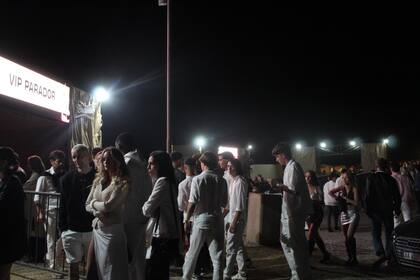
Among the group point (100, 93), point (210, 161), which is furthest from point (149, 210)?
point (100, 93)

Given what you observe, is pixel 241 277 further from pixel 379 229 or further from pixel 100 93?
pixel 100 93

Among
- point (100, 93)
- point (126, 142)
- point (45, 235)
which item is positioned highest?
point (100, 93)

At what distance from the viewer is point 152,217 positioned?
15.9 ft

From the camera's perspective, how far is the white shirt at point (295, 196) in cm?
611

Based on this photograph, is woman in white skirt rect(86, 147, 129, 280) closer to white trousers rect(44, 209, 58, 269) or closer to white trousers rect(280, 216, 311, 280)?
white trousers rect(280, 216, 311, 280)

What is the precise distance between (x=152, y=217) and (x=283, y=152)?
2523mm

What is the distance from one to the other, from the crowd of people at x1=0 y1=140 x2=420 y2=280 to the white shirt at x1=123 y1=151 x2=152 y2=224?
0.5 inches

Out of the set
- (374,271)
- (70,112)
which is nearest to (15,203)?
(374,271)

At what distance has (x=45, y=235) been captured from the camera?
25.6 ft

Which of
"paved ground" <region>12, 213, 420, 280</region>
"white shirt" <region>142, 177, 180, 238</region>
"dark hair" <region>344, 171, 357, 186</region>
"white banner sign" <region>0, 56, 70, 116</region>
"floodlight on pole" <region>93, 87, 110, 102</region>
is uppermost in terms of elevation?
"floodlight on pole" <region>93, 87, 110, 102</region>

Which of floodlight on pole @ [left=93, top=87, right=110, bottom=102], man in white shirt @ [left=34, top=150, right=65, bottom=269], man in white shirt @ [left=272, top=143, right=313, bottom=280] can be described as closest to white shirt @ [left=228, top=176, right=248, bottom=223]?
man in white shirt @ [left=272, top=143, right=313, bottom=280]

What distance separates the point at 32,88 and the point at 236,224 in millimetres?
5462

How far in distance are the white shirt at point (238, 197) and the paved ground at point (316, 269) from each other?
1.18 m

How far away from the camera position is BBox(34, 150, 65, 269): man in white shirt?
6992mm
